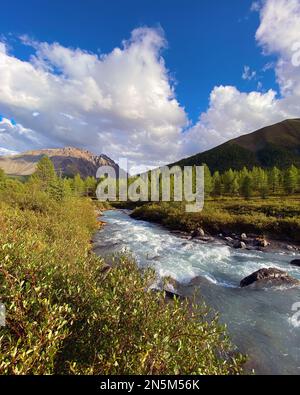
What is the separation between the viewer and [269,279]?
20.2 meters

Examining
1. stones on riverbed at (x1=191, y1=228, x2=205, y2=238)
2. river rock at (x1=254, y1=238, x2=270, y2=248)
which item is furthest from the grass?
stones on riverbed at (x1=191, y1=228, x2=205, y2=238)

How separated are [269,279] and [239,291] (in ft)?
10.5

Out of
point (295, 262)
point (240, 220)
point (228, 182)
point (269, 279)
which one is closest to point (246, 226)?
point (240, 220)

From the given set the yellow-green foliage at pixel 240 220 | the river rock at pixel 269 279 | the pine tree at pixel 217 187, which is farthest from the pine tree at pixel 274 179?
the river rock at pixel 269 279

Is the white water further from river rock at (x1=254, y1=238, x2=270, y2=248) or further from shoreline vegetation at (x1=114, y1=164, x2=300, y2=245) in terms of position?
shoreline vegetation at (x1=114, y1=164, x2=300, y2=245)

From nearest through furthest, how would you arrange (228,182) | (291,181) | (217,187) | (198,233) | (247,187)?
(198,233) < (291,181) < (247,187) < (228,182) < (217,187)

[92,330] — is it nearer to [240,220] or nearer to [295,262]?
[295,262]

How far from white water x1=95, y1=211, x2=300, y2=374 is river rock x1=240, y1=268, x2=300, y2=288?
75 cm

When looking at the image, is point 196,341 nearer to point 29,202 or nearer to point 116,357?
point 116,357

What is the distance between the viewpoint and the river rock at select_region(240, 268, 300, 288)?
19.9 m

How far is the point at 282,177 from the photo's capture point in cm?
8794

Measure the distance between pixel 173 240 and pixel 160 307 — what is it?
30.0m

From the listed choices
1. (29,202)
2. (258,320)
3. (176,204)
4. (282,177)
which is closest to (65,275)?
(258,320)
